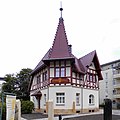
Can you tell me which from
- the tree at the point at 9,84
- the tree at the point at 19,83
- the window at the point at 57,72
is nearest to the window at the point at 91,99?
the window at the point at 57,72

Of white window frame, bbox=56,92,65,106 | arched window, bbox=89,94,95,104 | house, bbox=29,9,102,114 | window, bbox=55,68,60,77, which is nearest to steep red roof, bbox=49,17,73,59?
house, bbox=29,9,102,114

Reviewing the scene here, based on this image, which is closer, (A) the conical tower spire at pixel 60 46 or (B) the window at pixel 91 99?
(A) the conical tower spire at pixel 60 46

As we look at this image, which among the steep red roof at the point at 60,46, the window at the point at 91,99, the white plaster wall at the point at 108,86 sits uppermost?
the steep red roof at the point at 60,46

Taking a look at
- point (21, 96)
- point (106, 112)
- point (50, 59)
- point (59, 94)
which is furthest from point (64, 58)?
point (106, 112)

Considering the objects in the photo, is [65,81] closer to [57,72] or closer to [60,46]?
[57,72]

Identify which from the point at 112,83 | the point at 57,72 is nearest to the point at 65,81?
the point at 57,72

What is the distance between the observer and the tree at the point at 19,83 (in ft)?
157

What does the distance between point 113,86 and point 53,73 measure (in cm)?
3406

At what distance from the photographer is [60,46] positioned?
3203 cm

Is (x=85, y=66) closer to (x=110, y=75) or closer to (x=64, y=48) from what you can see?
(x=64, y=48)

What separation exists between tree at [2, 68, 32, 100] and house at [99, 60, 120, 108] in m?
18.6

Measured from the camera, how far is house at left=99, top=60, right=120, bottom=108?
196 feet

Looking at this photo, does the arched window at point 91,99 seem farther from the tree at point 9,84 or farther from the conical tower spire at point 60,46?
the tree at point 9,84

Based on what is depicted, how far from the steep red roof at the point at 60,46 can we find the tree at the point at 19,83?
60.5 feet
